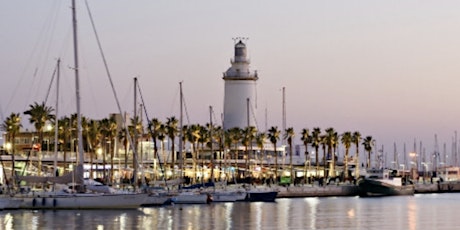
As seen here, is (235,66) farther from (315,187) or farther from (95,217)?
(95,217)

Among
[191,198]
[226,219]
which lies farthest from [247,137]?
[226,219]

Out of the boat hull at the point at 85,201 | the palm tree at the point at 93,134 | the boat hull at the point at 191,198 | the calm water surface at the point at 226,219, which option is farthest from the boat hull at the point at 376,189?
the boat hull at the point at 85,201

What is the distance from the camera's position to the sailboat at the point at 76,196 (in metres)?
69.4

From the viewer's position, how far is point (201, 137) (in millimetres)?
130875

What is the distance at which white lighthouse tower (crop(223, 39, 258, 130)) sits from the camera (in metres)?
144

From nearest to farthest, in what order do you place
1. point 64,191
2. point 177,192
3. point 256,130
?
point 64,191
point 177,192
point 256,130

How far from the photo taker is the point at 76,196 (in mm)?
70062

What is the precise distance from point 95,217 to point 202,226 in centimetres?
865

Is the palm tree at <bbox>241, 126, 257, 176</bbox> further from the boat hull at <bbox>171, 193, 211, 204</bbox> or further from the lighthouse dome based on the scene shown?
the boat hull at <bbox>171, 193, 211, 204</bbox>

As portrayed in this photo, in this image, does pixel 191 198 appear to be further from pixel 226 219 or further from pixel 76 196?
pixel 226 219

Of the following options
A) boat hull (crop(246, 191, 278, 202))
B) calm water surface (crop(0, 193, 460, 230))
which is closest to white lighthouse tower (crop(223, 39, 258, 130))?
boat hull (crop(246, 191, 278, 202))

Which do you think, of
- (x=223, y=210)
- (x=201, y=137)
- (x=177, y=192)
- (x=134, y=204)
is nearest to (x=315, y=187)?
(x=201, y=137)

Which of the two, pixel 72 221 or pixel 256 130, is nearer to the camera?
pixel 72 221

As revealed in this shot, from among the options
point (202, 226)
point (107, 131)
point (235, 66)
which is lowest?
point (202, 226)
